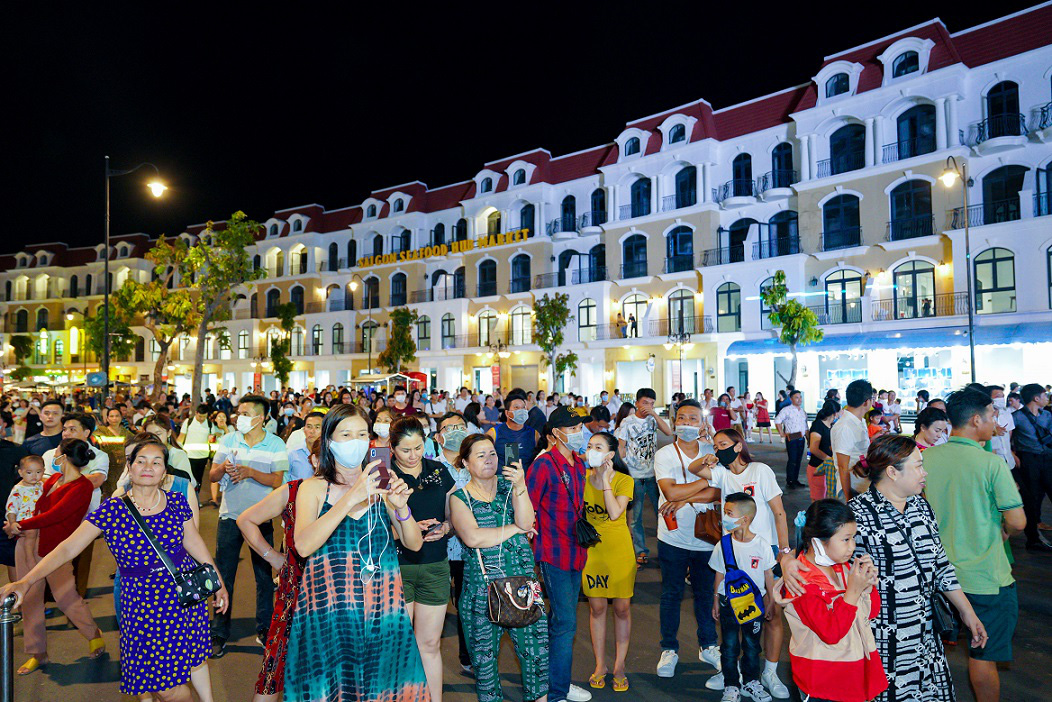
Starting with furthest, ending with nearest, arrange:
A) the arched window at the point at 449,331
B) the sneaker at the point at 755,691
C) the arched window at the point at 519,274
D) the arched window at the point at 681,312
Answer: the arched window at the point at 449,331, the arched window at the point at 519,274, the arched window at the point at 681,312, the sneaker at the point at 755,691

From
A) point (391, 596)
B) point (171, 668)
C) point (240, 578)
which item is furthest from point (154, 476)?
point (240, 578)

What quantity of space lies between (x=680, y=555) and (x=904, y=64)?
1113 inches

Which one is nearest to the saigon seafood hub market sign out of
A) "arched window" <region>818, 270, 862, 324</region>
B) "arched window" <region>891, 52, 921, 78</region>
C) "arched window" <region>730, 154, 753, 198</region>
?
"arched window" <region>730, 154, 753, 198</region>

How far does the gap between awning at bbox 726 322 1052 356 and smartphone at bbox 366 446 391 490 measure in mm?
25247

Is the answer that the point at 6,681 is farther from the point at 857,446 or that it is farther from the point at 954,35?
the point at 954,35

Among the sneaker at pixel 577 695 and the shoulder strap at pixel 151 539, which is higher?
the shoulder strap at pixel 151 539

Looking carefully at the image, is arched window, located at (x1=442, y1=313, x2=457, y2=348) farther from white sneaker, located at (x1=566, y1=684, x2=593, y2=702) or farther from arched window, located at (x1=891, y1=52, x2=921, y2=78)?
white sneaker, located at (x1=566, y1=684, x2=593, y2=702)

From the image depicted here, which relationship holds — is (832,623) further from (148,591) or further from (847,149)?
(847,149)

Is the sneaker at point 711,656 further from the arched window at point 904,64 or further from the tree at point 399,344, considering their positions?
the tree at point 399,344

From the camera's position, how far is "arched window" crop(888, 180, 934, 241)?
25766 mm

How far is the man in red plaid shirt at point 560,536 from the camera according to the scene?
4145 mm

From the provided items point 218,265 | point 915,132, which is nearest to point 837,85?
point 915,132

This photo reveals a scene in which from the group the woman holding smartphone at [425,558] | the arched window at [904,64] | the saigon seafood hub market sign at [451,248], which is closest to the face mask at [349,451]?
the woman holding smartphone at [425,558]

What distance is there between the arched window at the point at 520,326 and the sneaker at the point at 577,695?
34800 millimetres
